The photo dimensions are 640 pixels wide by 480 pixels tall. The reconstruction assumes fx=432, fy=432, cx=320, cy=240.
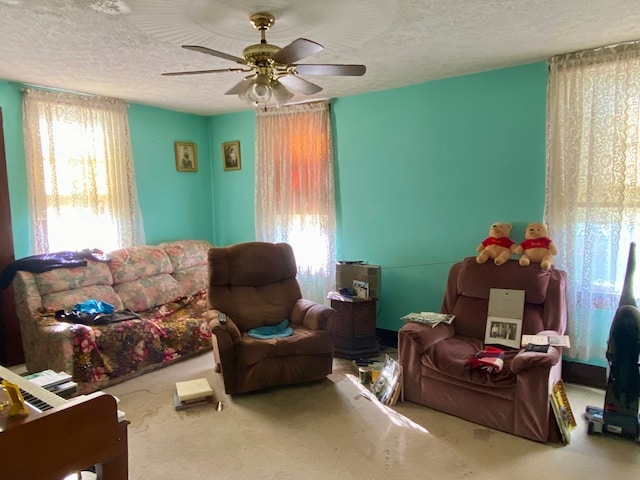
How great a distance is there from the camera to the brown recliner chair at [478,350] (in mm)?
2504

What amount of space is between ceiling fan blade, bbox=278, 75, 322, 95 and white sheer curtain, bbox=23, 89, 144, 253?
2523mm

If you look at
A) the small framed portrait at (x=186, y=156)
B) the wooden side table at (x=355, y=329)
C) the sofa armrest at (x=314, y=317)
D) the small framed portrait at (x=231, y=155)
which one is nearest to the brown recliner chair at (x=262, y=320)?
the sofa armrest at (x=314, y=317)

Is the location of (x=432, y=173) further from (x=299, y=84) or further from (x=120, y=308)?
(x=120, y=308)

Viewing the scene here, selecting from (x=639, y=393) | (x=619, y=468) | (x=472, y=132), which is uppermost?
(x=472, y=132)

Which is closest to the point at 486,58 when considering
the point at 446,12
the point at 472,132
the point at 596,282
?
the point at 472,132

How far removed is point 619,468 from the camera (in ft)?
7.43

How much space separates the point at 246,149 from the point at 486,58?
289 cm

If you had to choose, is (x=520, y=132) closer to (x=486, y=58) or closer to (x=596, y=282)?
(x=486, y=58)

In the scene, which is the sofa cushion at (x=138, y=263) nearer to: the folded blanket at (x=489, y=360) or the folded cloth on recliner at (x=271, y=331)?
the folded cloth on recliner at (x=271, y=331)

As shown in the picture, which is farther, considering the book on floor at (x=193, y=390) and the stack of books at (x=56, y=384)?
the book on floor at (x=193, y=390)

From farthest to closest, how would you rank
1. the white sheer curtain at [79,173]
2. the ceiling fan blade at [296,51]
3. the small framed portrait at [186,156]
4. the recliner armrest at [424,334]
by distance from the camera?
1. the small framed portrait at [186,156]
2. the white sheer curtain at [79,173]
3. the recliner armrest at [424,334]
4. the ceiling fan blade at [296,51]

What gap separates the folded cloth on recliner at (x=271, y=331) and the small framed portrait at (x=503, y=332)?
1.48 m

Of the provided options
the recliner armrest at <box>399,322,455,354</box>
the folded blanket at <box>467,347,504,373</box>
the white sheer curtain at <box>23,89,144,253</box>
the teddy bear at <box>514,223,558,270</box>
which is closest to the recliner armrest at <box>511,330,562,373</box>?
the folded blanket at <box>467,347,504,373</box>

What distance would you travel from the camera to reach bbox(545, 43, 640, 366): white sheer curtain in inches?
116
